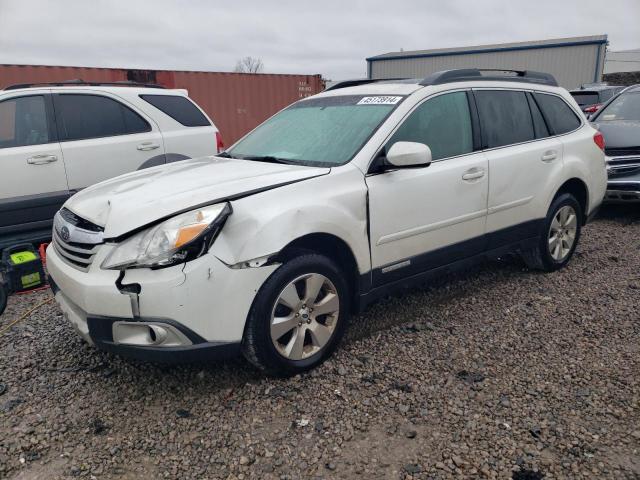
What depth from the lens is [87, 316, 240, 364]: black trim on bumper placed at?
261 cm

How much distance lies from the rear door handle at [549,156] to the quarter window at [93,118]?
4019 mm

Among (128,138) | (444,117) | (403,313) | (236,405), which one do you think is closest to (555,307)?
(403,313)

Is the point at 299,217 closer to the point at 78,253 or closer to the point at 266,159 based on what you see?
the point at 266,159

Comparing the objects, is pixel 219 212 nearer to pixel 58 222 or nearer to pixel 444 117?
pixel 58 222

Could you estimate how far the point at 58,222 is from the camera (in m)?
3.21

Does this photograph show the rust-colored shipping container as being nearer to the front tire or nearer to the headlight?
the headlight

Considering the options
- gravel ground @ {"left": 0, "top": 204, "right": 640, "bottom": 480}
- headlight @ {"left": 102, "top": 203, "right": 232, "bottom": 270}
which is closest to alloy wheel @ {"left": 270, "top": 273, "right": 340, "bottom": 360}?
gravel ground @ {"left": 0, "top": 204, "right": 640, "bottom": 480}

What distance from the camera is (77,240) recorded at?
286 cm

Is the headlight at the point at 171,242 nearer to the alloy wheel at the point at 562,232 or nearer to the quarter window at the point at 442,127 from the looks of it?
the quarter window at the point at 442,127

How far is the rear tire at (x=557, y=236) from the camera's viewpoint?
4.59 m

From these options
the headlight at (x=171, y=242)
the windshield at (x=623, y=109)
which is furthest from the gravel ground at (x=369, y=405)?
the windshield at (x=623, y=109)

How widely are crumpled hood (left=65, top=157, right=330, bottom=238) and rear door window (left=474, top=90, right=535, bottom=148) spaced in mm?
1574

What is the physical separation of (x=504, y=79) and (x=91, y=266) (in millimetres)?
3417

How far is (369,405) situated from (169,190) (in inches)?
63.4
